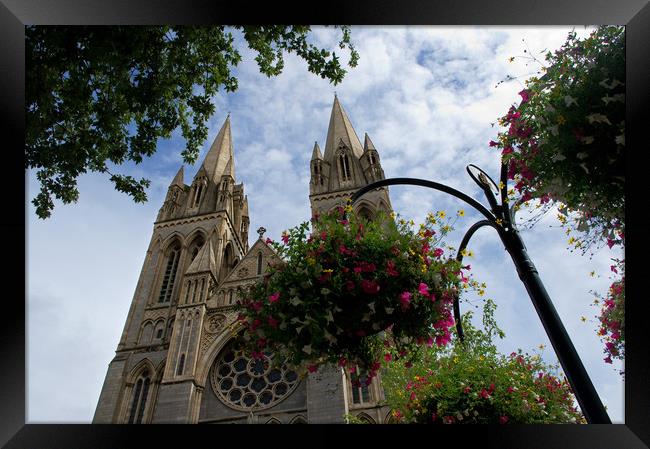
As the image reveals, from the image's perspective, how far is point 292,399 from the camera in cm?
1916

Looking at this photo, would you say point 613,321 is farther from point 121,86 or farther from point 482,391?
point 121,86

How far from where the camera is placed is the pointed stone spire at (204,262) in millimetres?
24062

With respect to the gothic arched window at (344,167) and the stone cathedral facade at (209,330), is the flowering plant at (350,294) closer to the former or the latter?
the stone cathedral facade at (209,330)

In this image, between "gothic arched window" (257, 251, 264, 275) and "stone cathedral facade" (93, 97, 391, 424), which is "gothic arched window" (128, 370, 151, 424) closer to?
"stone cathedral facade" (93, 97, 391, 424)

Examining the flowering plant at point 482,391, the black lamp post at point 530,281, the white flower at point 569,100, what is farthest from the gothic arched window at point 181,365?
the white flower at point 569,100

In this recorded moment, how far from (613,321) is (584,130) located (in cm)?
156

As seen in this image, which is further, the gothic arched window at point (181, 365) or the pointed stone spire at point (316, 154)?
the pointed stone spire at point (316, 154)

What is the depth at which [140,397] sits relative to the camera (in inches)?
822

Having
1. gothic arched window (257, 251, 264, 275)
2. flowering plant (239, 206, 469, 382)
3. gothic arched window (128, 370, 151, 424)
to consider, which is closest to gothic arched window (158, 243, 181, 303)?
gothic arched window (128, 370, 151, 424)
